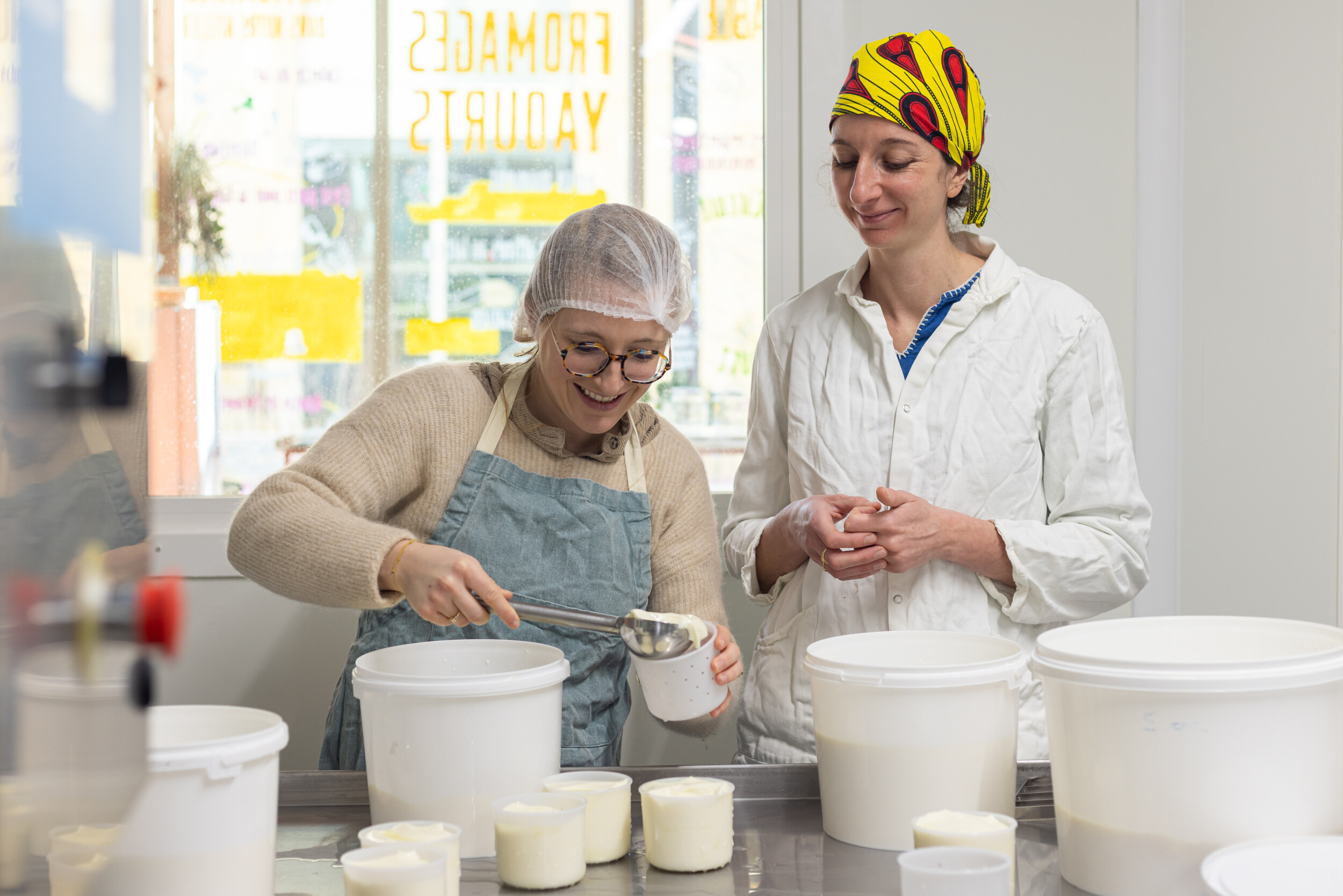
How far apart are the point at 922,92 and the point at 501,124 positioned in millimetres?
1282

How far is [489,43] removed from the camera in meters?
2.62

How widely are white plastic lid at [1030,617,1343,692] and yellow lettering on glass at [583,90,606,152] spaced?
6.13ft

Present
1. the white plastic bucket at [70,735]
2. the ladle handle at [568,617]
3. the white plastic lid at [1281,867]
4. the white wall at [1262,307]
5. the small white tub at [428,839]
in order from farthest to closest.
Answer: the white wall at [1262,307] < the ladle handle at [568,617] < the small white tub at [428,839] < the white plastic lid at [1281,867] < the white plastic bucket at [70,735]

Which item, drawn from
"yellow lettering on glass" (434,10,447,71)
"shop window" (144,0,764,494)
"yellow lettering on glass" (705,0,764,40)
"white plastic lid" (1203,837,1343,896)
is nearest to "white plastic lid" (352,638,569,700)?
"white plastic lid" (1203,837,1343,896)

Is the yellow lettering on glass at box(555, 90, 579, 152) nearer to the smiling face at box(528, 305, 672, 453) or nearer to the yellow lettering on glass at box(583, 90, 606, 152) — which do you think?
the yellow lettering on glass at box(583, 90, 606, 152)

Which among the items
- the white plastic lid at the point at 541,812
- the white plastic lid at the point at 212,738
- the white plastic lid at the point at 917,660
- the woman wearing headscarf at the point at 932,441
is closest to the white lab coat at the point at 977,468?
the woman wearing headscarf at the point at 932,441

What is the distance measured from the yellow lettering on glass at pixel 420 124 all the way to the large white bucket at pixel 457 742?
1.71 m

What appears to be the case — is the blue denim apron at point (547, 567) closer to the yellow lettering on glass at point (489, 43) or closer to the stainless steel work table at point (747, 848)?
the stainless steel work table at point (747, 848)

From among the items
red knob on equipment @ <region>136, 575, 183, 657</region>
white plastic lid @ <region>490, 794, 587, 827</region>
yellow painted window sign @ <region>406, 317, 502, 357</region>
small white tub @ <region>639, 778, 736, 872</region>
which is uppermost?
yellow painted window sign @ <region>406, 317, 502, 357</region>

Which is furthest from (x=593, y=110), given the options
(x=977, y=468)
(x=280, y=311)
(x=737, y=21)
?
(x=977, y=468)

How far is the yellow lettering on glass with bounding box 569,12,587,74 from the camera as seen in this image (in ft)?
8.68

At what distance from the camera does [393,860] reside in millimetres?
1021

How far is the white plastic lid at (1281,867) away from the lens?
91cm

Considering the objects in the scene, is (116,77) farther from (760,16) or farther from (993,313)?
(760,16)
